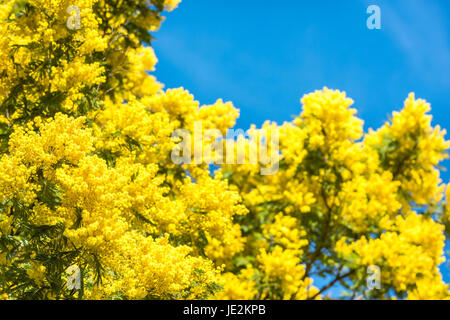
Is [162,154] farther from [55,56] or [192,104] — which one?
[55,56]

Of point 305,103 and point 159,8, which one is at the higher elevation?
point 159,8

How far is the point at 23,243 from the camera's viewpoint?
600 centimetres

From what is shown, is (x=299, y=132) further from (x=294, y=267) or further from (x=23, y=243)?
(x=23, y=243)

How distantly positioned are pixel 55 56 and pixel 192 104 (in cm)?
439

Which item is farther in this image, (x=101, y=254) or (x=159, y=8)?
(x=159, y=8)

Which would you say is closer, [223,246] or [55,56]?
[55,56]

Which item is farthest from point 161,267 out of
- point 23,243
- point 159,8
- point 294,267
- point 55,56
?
point 159,8

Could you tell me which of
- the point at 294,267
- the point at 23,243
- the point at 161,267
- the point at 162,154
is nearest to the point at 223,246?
the point at 294,267

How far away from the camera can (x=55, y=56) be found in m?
8.12

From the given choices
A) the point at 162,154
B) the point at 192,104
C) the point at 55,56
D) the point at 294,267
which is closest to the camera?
the point at 55,56

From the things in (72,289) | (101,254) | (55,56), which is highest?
(55,56)
